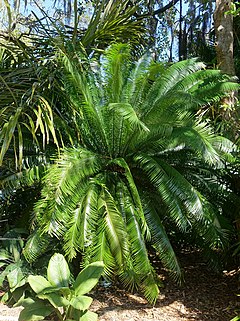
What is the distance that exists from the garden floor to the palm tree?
1.08 feet

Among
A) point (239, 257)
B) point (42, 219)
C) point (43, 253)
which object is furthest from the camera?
point (239, 257)

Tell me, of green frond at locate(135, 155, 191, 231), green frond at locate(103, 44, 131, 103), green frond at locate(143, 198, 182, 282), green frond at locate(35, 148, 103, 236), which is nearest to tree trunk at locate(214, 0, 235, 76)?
green frond at locate(103, 44, 131, 103)

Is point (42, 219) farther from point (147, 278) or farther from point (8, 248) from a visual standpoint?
point (147, 278)

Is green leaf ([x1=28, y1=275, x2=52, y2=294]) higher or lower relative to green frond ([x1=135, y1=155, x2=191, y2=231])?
lower

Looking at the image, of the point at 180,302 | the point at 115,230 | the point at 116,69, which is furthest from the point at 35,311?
the point at 116,69

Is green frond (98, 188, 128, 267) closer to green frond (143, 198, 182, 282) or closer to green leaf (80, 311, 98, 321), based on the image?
green frond (143, 198, 182, 282)

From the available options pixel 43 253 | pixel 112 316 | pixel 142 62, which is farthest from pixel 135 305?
pixel 142 62

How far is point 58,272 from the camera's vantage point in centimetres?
361

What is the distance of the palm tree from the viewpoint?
3801mm

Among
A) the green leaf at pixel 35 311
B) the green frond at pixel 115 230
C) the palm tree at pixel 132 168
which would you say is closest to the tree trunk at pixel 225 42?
the palm tree at pixel 132 168

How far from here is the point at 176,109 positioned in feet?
14.4

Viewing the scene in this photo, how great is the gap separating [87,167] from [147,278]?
128 centimetres

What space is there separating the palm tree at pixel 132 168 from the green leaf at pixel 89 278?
0.71 ft

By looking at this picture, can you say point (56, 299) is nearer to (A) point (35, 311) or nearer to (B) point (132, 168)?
(A) point (35, 311)
